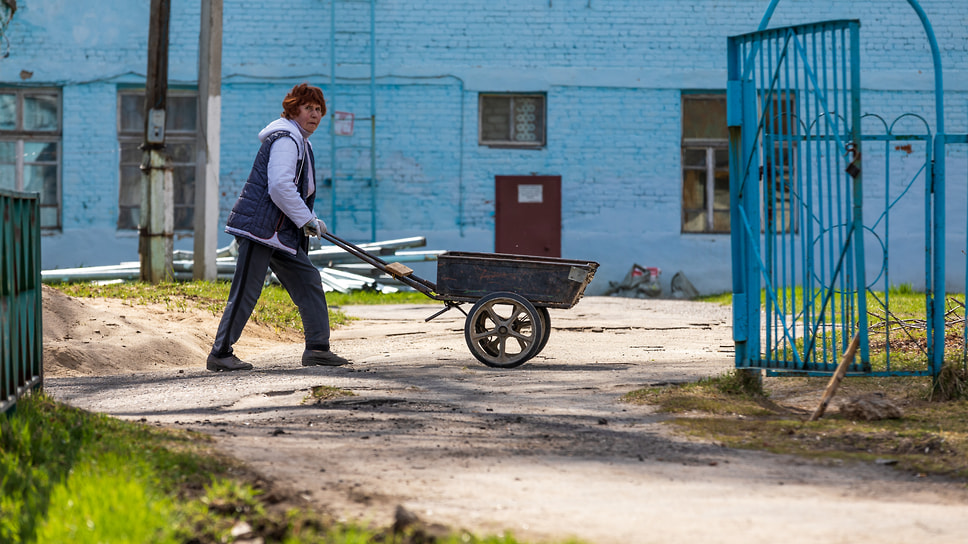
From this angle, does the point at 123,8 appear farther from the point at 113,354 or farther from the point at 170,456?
the point at 170,456

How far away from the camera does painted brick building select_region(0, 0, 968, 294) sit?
17656 millimetres

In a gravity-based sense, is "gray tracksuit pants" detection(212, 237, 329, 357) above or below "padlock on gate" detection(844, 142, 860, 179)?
below

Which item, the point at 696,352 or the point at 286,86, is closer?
the point at 696,352

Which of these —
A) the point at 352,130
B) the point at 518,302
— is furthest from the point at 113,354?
the point at 352,130

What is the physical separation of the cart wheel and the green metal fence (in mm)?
2949

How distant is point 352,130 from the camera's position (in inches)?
698

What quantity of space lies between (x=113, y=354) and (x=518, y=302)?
3070 millimetres

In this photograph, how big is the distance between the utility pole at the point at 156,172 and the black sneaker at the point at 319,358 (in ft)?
22.1

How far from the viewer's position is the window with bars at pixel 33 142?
17734 mm

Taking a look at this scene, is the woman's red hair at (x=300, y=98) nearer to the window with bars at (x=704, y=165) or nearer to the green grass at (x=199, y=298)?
the green grass at (x=199, y=298)

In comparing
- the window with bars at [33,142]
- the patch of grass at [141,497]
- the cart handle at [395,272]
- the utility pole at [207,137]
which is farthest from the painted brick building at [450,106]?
the patch of grass at [141,497]

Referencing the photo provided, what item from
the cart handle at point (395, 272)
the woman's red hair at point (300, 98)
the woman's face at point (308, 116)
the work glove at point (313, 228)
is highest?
the woman's red hair at point (300, 98)

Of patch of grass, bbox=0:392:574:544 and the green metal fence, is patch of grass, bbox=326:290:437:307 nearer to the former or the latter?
the green metal fence

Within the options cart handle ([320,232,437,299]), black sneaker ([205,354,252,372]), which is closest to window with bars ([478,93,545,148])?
cart handle ([320,232,437,299])
